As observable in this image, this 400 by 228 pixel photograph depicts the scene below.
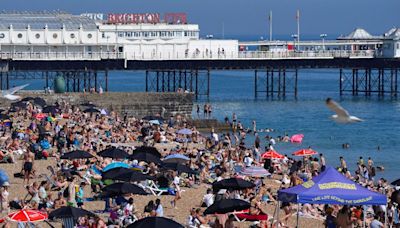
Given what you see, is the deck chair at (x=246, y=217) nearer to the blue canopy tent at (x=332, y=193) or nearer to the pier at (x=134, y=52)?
the blue canopy tent at (x=332, y=193)

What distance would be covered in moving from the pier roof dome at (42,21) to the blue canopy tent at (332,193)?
5374cm

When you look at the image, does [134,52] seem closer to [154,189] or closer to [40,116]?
[40,116]

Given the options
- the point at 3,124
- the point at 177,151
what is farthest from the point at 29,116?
the point at 177,151

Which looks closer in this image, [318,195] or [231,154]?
[318,195]

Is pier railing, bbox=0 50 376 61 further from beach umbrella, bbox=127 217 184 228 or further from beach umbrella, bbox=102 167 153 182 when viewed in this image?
beach umbrella, bbox=127 217 184 228

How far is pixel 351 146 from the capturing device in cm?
5253

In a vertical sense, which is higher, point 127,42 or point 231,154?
point 127,42

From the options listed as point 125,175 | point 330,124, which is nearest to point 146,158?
point 125,175

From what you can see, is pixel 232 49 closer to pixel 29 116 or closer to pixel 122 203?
pixel 29 116

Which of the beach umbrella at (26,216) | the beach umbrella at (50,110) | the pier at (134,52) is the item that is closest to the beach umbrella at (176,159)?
the beach umbrella at (26,216)

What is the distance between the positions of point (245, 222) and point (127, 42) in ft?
168

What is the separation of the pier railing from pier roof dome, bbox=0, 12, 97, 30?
395 centimetres

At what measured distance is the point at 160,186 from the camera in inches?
1080

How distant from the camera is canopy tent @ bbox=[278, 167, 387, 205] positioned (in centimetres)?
2119
